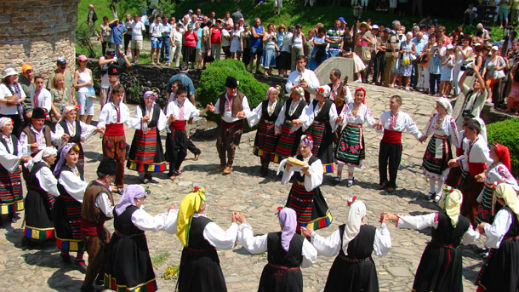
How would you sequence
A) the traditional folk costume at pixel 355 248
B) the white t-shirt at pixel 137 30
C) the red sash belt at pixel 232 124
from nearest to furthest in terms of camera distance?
the traditional folk costume at pixel 355 248 < the red sash belt at pixel 232 124 < the white t-shirt at pixel 137 30

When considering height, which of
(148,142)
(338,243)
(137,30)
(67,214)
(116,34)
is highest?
(137,30)

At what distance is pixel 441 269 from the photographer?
6109 mm

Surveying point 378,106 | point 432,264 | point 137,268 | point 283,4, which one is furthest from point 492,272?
point 283,4

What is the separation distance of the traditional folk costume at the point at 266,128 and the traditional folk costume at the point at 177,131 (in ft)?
3.59

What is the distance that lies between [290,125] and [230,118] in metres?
1.09

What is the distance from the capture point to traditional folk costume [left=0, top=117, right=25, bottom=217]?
8.00 metres

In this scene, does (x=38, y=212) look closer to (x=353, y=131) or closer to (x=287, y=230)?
(x=287, y=230)

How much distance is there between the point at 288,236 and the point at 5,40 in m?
10.5

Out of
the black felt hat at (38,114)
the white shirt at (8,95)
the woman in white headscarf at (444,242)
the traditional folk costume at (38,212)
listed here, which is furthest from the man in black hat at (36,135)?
the woman in white headscarf at (444,242)

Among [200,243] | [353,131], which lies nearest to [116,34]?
[353,131]

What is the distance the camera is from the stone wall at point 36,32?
44.2ft

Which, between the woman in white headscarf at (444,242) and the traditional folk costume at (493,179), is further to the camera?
the traditional folk costume at (493,179)

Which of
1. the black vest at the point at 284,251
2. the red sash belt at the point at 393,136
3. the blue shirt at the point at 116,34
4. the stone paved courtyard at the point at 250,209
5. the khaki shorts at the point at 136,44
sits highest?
the blue shirt at the point at 116,34

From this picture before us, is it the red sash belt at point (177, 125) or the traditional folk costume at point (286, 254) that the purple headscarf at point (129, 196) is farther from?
the red sash belt at point (177, 125)
